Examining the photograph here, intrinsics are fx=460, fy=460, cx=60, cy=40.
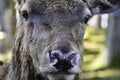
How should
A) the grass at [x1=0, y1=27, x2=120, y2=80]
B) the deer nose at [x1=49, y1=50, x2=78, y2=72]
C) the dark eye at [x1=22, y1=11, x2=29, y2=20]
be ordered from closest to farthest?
the deer nose at [x1=49, y1=50, x2=78, y2=72] < the dark eye at [x1=22, y1=11, x2=29, y2=20] < the grass at [x1=0, y1=27, x2=120, y2=80]

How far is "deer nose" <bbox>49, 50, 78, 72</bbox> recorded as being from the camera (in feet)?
18.3

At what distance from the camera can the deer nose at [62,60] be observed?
557 centimetres

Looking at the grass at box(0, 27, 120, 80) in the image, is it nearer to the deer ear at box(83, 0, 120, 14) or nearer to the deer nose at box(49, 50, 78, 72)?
the deer ear at box(83, 0, 120, 14)

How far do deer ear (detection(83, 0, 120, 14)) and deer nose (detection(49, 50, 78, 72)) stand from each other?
1700 millimetres

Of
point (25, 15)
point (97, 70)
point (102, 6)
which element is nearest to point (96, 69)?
point (97, 70)

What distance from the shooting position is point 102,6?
24.7ft

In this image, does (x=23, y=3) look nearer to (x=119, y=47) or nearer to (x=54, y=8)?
(x=54, y=8)

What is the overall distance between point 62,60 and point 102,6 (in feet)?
7.29

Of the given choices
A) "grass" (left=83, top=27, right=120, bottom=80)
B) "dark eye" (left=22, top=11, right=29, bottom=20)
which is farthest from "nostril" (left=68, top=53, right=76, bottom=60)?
"grass" (left=83, top=27, right=120, bottom=80)

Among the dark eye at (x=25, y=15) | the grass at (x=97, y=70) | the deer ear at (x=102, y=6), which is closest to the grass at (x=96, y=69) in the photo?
the grass at (x=97, y=70)

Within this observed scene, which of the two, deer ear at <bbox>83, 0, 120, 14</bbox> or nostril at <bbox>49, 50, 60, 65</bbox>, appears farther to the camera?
deer ear at <bbox>83, 0, 120, 14</bbox>

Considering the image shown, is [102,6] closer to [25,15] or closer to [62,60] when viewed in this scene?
[25,15]

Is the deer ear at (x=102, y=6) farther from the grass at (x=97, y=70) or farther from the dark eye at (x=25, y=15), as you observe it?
the grass at (x=97, y=70)

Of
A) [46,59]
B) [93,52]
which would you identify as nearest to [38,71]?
[46,59]
